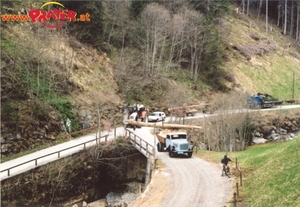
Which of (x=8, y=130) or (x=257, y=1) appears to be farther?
(x=257, y=1)

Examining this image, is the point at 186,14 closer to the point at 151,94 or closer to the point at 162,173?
the point at 151,94

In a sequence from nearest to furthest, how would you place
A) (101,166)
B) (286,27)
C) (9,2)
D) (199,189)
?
(199,189)
(101,166)
(9,2)
(286,27)

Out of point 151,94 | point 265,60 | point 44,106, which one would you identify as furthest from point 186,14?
point 44,106

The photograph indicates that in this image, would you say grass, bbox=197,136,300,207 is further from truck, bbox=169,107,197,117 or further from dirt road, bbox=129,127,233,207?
truck, bbox=169,107,197,117

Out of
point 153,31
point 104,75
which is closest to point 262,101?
point 153,31

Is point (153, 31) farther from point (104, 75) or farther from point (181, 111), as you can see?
point (181, 111)

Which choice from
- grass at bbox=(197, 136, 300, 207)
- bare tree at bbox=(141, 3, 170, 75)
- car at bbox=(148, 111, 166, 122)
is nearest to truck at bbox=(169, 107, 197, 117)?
car at bbox=(148, 111, 166, 122)

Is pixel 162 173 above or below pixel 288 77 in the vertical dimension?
below

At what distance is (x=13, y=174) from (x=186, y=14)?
42.0 meters

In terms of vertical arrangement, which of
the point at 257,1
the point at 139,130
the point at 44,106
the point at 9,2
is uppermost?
the point at 257,1

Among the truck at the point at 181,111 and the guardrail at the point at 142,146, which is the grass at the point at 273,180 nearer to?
the guardrail at the point at 142,146

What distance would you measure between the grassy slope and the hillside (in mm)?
232

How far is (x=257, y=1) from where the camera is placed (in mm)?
95188

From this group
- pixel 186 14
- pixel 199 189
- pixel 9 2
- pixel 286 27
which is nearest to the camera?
pixel 199 189
